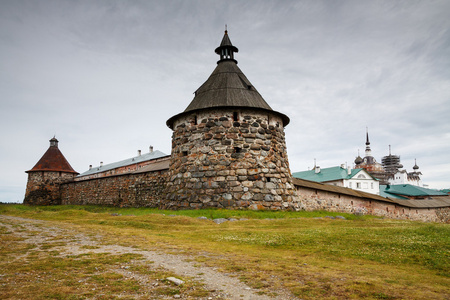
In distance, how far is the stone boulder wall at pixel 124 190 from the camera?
19750mm

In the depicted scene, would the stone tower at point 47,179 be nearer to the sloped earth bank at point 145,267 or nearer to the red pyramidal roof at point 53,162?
the red pyramidal roof at point 53,162

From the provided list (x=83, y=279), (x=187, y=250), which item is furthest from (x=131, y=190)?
(x=83, y=279)

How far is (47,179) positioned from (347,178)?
42.1 m

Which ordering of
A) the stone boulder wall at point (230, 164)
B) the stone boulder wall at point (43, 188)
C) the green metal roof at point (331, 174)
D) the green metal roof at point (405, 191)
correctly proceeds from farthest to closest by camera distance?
the green metal roof at point (405, 191) < the green metal roof at point (331, 174) < the stone boulder wall at point (43, 188) < the stone boulder wall at point (230, 164)

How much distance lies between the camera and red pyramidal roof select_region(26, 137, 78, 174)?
113 ft

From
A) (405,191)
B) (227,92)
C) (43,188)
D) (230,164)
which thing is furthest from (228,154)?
(405,191)

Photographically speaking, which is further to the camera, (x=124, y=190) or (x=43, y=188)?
(x=43, y=188)

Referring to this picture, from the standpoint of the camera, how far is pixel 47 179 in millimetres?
33969

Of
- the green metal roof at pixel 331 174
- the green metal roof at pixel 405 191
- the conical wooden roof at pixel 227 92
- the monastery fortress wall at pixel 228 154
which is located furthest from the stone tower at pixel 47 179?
the green metal roof at pixel 405 191

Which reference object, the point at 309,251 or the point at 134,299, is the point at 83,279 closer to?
the point at 134,299

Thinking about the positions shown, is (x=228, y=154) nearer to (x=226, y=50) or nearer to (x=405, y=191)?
(x=226, y=50)

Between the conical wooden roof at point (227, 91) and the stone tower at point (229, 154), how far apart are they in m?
0.05

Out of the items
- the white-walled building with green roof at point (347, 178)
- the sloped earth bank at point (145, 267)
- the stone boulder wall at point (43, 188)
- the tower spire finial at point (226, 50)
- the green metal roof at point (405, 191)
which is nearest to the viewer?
the sloped earth bank at point (145, 267)

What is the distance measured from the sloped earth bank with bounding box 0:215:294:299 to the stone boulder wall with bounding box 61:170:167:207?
10185 millimetres
